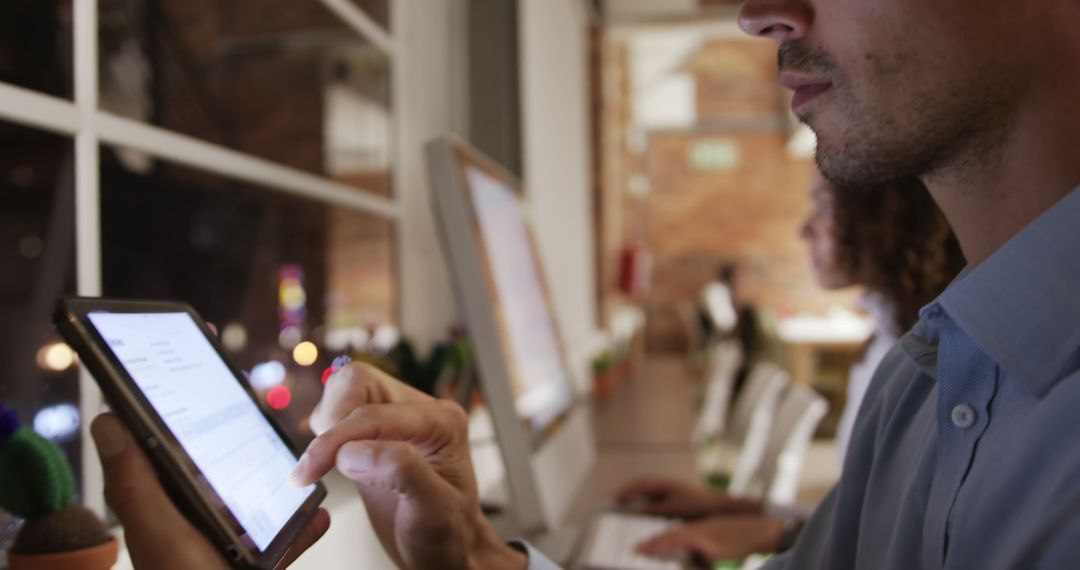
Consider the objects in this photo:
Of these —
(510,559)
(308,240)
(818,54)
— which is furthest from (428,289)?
(818,54)

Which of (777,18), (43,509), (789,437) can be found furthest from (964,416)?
(789,437)

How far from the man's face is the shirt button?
0.21 metres

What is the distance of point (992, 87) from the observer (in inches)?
25.4

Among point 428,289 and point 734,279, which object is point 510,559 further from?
point 734,279

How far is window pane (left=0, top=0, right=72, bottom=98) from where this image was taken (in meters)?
0.94

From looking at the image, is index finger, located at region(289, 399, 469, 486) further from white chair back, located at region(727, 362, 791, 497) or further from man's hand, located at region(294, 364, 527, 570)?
white chair back, located at region(727, 362, 791, 497)

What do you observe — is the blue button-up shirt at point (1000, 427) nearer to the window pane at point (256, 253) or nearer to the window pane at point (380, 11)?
the window pane at point (256, 253)

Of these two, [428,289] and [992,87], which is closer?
[992,87]

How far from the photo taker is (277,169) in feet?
4.81

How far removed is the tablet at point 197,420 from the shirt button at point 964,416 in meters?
0.50

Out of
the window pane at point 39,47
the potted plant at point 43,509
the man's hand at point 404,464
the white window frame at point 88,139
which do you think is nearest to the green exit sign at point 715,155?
the window pane at point 39,47

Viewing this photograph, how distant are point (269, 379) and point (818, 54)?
0.88m

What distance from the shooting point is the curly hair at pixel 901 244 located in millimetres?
1532

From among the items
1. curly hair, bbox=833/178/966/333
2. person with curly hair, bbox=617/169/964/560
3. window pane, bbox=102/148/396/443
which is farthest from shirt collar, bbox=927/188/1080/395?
window pane, bbox=102/148/396/443
